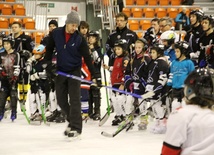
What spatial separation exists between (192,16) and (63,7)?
37.8 feet

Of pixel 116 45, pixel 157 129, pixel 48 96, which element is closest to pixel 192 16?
pixel 116 45

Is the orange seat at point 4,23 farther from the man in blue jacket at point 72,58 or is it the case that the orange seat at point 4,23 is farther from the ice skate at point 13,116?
the man in blue jacket at point 72,58

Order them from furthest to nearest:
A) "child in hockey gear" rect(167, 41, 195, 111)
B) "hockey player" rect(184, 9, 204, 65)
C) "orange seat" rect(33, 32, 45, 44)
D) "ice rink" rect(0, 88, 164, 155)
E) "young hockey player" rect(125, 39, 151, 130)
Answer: "orange seat" rect(33, 32, 45, 44) → "hockey player" rect(184, 9, 204, 65) → "young hockey player" rect(125, 39, 151, 130) → "child in hockey gear" rect(167, 41, 195, 111) → "ice rink" rect(0, 88, 164, 155)

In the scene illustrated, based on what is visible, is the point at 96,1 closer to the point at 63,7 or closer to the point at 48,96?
the point at 63,7

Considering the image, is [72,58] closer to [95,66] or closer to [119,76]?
[119,76]

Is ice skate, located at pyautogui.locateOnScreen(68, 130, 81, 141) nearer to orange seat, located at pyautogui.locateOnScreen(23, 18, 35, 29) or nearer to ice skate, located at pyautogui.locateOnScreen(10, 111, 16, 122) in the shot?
ice skate, located at pyautogui.locateOnScreen(10, 111, 16, 122)

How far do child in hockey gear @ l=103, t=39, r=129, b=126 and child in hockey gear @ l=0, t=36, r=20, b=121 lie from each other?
1.49 meters

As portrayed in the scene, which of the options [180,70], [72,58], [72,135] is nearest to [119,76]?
[180,70]

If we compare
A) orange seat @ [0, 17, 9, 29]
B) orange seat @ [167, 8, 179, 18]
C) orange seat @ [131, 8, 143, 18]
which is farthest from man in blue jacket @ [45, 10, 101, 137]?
orange seat @ [167, 8, 179, 18]

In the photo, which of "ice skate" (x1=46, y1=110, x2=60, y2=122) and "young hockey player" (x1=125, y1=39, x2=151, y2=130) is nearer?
"young hockey player" (x1=125, y1=39, x2=151, y2=130)

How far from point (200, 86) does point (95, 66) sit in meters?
5.22

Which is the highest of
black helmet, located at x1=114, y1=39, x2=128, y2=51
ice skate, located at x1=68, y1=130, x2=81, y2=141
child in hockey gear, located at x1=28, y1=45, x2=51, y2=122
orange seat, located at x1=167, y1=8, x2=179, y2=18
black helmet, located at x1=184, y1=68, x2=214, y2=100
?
orange seat, located at x1=167, y1=8, x2=179, y2=18

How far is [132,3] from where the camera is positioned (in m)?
17.0

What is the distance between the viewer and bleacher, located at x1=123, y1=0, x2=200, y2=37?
52.1ft
